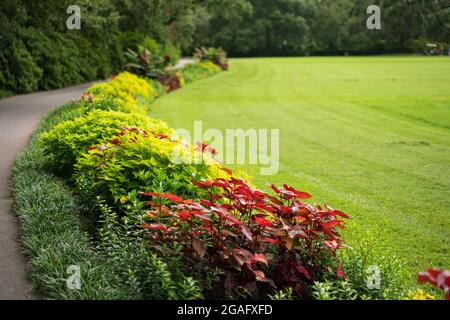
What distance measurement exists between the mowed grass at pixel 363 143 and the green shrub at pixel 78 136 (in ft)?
7.57

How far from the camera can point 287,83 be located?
26.2 meters

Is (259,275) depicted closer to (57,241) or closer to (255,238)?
(255,238)

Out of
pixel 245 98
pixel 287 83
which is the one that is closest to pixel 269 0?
pixel 287 83

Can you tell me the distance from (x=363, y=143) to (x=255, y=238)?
774cm

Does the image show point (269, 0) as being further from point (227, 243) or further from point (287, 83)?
point (227, 243)

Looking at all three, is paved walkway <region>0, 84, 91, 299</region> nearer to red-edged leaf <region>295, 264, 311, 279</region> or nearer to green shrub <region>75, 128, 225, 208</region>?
green shrub <region>75, 128, 225, 208</region>

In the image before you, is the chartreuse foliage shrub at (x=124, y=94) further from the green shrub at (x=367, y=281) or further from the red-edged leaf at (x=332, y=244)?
the red-edged leaf at (x=332, y=244)

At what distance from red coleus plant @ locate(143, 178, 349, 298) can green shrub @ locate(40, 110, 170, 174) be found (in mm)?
2853

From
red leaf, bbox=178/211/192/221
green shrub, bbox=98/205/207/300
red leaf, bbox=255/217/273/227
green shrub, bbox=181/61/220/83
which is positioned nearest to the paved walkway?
green shrub, bbox=98/205/207/300

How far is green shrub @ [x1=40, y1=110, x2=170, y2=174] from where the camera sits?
644cm

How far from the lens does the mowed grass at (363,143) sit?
601cm

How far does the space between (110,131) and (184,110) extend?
9281 mm

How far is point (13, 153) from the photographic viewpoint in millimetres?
8211

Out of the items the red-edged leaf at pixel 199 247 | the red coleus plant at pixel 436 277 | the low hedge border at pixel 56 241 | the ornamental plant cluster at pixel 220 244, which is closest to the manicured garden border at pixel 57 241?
the low hedge border at pixel 56 241
